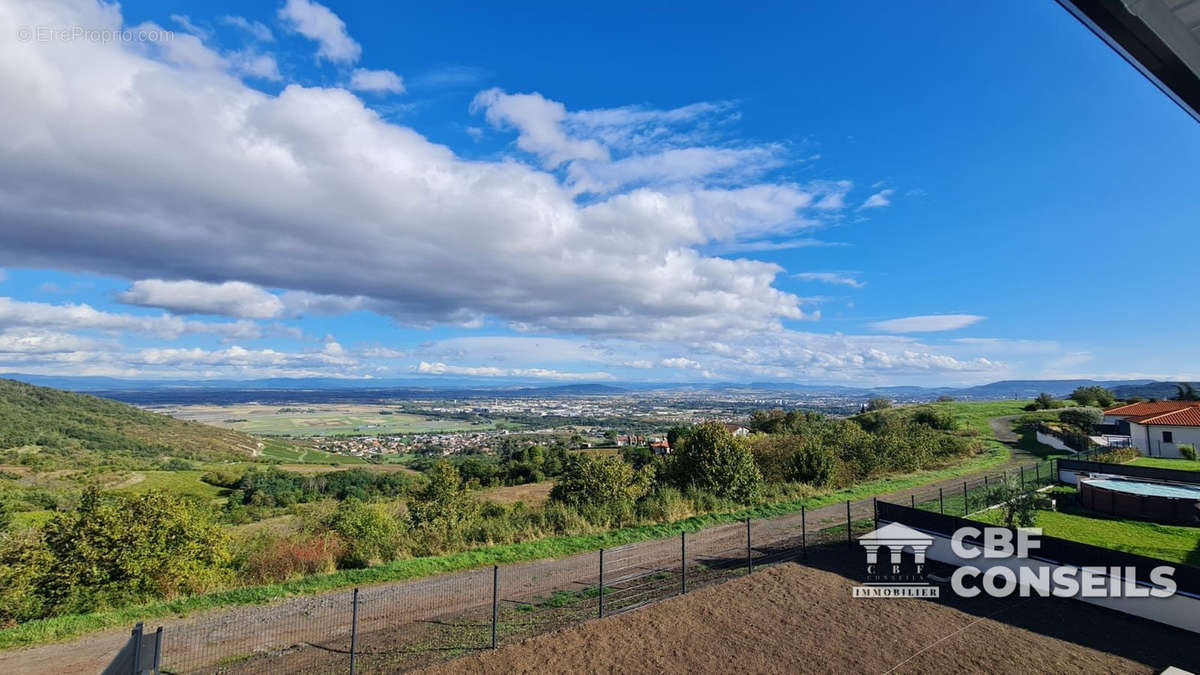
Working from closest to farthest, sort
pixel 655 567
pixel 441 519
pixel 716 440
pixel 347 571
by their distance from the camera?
pixel 347 571, pixel 655 567, pixel 441 519, pixel 716 440

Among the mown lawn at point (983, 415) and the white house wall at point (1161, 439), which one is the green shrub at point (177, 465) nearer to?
the mown lawn at point (983, 415)

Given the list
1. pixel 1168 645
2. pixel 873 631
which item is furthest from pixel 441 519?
pixel 1168 645

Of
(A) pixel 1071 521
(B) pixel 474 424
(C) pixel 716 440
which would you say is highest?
(C) pixel 716 440

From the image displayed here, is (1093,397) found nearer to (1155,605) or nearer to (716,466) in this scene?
(716,466)

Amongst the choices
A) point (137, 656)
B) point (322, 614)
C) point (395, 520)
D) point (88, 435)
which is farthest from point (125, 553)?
point (88, 435)

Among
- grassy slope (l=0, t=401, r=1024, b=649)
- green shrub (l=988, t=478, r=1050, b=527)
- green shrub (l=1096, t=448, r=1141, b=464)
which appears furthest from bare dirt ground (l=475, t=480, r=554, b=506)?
green shrub (l=1096, t=448, r=1141, b=464)

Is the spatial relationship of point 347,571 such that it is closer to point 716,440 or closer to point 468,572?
point 468,572

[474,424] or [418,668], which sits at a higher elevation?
[418,668]
